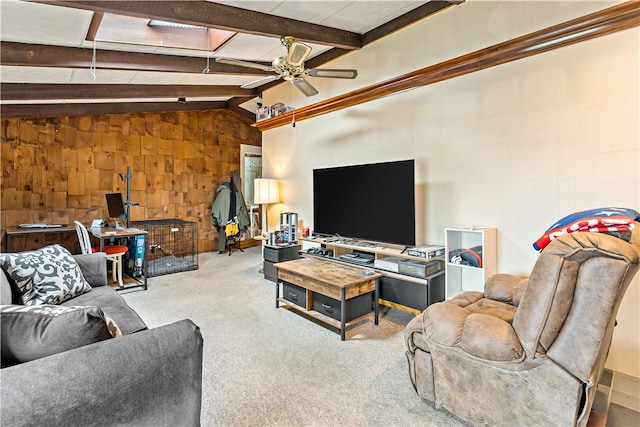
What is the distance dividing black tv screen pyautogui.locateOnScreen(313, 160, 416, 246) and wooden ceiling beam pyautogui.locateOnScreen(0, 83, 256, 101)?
99.9 inches

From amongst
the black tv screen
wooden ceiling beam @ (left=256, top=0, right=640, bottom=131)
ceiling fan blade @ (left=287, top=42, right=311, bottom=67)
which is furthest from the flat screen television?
ceiling fan blade @ (left=287, top=42, right=311, bottom=67)

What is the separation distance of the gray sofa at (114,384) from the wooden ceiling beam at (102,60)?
10.2ft

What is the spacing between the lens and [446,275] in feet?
10.2

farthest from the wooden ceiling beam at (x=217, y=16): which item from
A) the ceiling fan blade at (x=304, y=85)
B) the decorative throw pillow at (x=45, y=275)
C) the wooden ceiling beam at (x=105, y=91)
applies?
the wooden ceiling beam at (x=105, y=91)

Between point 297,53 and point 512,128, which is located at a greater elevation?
point 297,53

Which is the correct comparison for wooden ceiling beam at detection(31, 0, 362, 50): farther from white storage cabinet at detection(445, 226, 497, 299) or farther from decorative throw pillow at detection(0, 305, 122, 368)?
white storage cabinet at detection(445, 226, 497, 299)

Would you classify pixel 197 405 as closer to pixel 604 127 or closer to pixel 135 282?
pixel 604 127

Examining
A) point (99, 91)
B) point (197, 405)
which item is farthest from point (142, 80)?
point (197, 405)

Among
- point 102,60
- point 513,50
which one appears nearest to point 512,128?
point 513,50

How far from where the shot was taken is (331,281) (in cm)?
294

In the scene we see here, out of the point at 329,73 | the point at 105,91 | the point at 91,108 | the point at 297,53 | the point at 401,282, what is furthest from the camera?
the point at 91,108

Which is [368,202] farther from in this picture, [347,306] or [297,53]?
[297,53]

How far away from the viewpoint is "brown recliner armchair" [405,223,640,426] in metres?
1.36

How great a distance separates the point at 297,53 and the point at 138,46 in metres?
1.83
